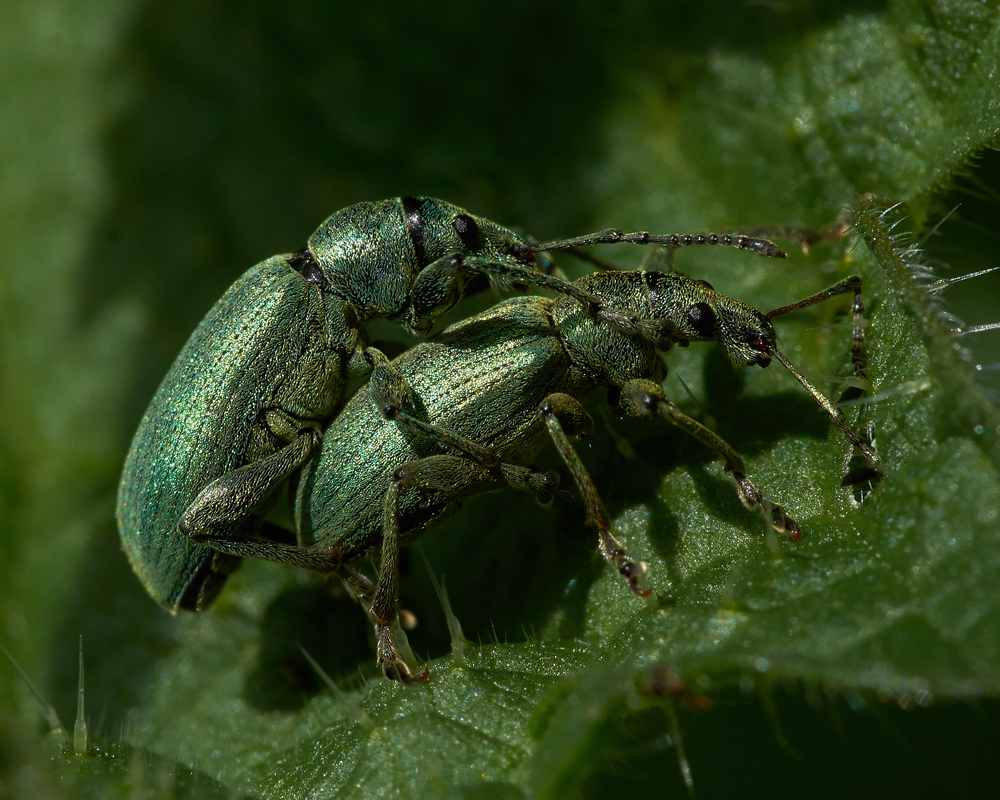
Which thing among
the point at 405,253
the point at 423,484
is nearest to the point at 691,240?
the point at 405,253

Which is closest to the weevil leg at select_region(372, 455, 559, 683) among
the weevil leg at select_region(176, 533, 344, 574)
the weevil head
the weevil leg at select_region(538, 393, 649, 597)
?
the weevil leg at select_region(538, 393, 649, 597)

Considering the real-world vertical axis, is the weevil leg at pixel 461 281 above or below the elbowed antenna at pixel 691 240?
above

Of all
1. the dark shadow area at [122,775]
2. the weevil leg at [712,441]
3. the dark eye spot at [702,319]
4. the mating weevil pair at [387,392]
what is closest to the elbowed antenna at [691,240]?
the mating weevil pair at [387,392]

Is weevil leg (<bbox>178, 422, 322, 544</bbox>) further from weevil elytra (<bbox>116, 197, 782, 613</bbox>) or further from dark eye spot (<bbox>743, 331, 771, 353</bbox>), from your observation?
dark eye spot (<bbox>743, 331, 771, 353</bbox>)

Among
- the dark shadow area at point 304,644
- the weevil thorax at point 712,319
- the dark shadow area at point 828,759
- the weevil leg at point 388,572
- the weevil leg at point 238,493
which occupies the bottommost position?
the dark shadow area at point 828,759

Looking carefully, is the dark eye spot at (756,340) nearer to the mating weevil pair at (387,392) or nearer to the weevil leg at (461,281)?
the mating weevil pair at (387,392)

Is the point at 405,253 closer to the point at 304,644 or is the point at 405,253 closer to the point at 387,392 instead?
the point at 387,392

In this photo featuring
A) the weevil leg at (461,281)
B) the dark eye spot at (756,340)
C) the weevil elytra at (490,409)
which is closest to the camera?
the dark eye spot at (756,340)
